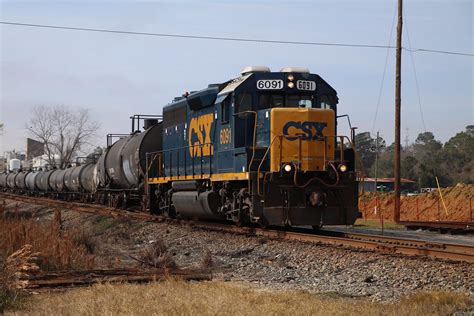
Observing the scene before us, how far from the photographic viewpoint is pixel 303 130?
1528cm

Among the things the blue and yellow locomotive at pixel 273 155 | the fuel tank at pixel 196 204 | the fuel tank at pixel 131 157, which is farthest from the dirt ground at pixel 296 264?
the fuel tank at pixel 131 157

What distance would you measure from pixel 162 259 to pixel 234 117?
5.94 m

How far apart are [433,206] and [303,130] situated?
20.3 m

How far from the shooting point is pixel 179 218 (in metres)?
21.0

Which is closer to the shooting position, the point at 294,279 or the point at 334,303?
the point at 334,303

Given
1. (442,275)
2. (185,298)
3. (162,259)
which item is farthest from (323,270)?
(185,298)

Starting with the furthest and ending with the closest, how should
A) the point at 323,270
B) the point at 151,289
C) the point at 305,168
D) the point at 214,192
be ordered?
1. the point at 214,192
2. the point at 305,168
3. the point at 323,270
4. the point at 151,289

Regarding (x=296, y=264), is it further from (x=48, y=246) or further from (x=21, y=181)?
(x=21, y=181)

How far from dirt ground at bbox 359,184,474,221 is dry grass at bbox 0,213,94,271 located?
19.1 metres

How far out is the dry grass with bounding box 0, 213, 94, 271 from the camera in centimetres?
1073

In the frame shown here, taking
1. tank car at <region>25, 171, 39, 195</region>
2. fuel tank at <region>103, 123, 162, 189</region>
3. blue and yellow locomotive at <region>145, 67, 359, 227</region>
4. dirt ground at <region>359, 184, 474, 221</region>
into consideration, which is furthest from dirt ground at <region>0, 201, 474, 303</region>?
tank car at <region>25, 171, 39, 195</region>

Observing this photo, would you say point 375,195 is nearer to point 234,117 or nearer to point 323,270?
point 234,117

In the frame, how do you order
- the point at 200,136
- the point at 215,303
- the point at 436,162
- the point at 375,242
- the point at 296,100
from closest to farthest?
the point at 215,303
the point at 375,242
the point at 296,100
the point at 200,136
the point at 436,162

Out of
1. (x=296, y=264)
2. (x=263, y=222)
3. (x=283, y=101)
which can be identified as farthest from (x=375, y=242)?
(x=283, y=101)
